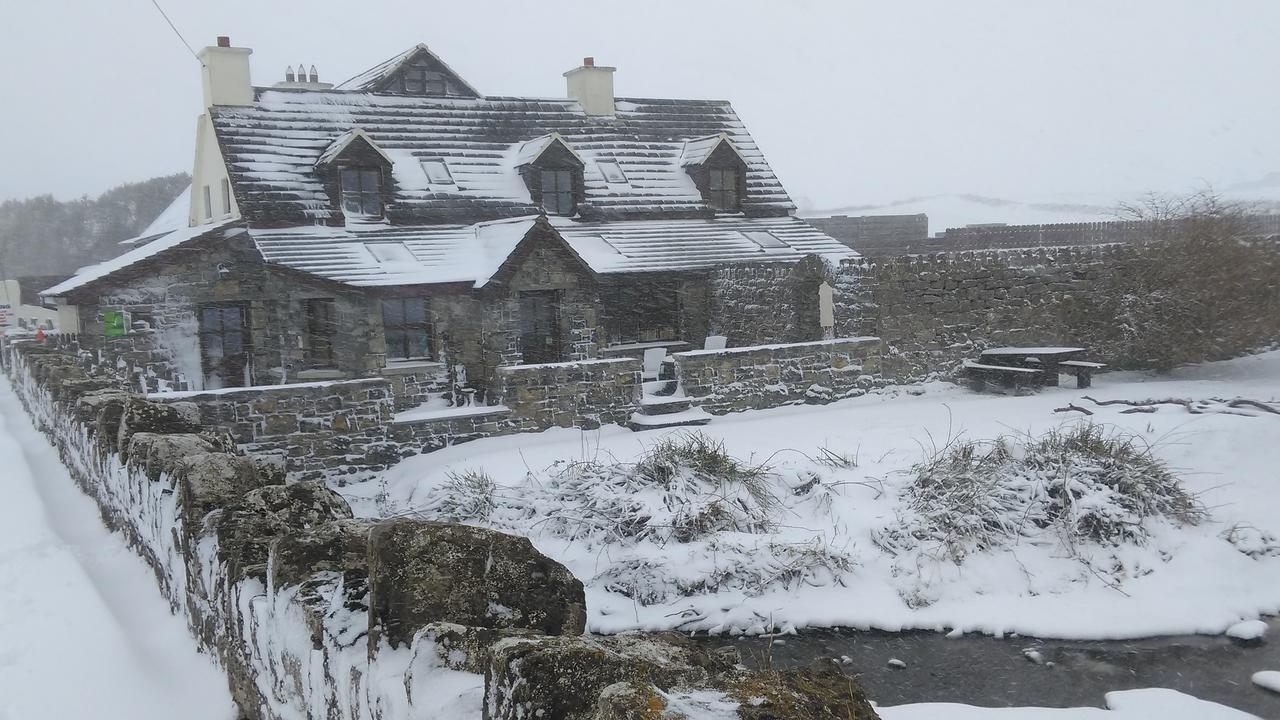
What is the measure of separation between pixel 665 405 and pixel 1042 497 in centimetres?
593

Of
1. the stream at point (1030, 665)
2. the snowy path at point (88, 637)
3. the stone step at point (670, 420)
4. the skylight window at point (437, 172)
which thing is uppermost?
the skylight window at point (437, 172)

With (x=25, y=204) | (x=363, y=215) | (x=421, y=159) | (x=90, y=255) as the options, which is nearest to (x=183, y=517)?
(x=363, y=215)

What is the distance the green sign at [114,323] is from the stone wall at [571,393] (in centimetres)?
653

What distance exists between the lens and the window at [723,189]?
854 inches

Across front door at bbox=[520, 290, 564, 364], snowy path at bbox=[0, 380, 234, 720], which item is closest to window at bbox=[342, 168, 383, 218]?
front door at bbox=[520, 290, 564, 364]

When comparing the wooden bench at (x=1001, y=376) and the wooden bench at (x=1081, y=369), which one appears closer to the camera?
the wooden bench at (x=1081, y=369)

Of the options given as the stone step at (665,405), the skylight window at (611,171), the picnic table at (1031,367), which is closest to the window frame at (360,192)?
the skylight window at (611,171)

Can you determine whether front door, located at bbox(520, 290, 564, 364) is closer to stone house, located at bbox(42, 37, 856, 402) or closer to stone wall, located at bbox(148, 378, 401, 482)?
stone house, located at bbox(42, 37, 856, 402)

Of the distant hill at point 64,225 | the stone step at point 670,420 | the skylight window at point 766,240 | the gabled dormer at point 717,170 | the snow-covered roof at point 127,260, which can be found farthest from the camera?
the distant hill at point 64,225

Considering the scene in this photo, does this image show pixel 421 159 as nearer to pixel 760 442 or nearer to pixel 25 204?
pixel 760 442

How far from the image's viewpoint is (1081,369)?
48.6 feet

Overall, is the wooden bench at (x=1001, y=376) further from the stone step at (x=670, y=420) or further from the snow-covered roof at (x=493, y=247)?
the stone step at (x=670, y=420)

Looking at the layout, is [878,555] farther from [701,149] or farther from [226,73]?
[226,73]

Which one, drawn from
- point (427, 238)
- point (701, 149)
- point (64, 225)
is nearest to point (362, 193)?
point (427, 238)
